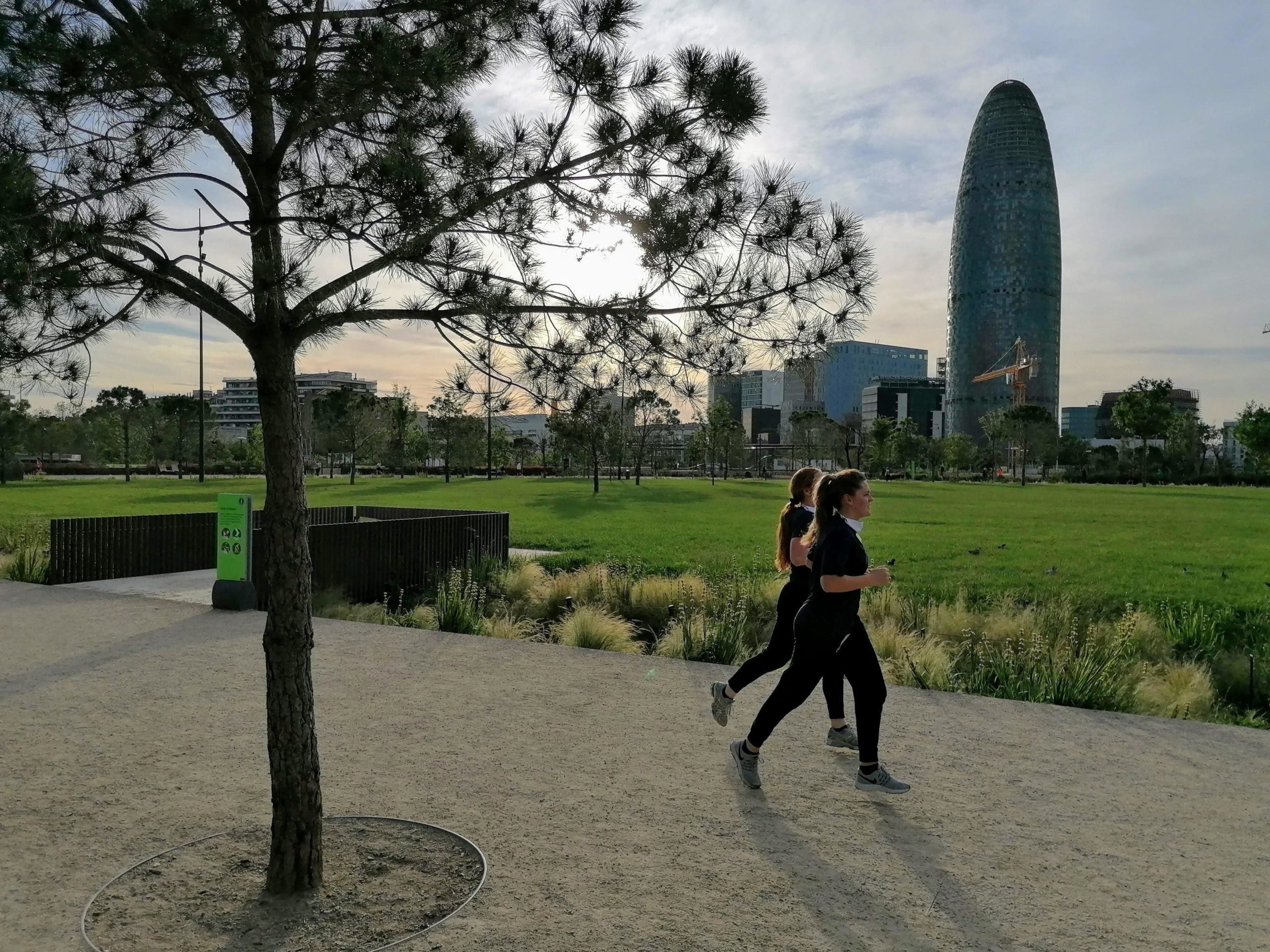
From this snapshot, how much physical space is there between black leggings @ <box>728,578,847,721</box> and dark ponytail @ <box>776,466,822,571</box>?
0.16 meters

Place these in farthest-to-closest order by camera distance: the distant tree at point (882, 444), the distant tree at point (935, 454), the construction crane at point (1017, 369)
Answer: the construction crane at point (1017, 369) < the distant tree at point (935, 454) < the distant tree at point (882, 444)

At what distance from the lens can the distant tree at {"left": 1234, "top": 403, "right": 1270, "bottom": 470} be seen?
55750 mm

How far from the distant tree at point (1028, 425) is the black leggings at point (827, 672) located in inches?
2951

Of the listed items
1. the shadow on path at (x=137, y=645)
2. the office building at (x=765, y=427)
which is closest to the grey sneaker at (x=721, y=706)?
the shadow on path at (x=137, y=645)

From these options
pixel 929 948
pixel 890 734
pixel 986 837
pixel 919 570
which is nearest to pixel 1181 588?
pixel 919 570

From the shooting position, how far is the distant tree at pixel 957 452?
3639 inches

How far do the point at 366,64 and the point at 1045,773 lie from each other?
16.2 feet

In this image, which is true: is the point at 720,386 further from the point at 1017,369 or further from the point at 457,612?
the point at 1017,369

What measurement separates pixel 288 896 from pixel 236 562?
8.09 m

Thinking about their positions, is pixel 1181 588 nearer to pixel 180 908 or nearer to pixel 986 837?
pixel 986 837

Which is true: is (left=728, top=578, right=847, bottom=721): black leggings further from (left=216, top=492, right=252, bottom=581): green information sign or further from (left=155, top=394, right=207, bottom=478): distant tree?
(left=155, top=394, right=207, bottom=478): distant tree

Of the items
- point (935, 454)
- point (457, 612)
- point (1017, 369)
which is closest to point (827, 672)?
point (457, 612)

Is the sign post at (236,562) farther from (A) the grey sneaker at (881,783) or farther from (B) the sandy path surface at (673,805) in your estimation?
(A) the grey sneaker at (881,783)

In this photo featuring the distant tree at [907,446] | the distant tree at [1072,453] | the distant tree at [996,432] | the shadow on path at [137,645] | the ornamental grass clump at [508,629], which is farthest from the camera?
the distant tree at [907,446]
